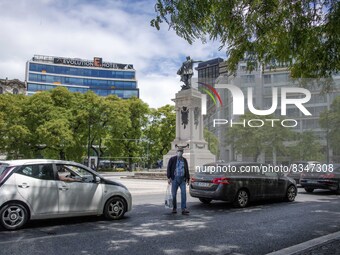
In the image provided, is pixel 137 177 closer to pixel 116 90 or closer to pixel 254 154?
pixel 254 154

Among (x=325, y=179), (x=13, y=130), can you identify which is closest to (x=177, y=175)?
(x=325, y=179)

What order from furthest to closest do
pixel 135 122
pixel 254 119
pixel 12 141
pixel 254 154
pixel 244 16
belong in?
1. pixel 135 122
2. pixel 12 141
3. pixel 254 154
4. pixel 254 119
5. pixel 244 16

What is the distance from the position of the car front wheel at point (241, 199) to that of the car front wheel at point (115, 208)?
3979 millimetres

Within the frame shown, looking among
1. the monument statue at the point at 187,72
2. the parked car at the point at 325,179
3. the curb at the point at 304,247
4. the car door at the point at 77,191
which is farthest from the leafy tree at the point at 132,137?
the curb at the point at 304,247

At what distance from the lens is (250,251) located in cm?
605

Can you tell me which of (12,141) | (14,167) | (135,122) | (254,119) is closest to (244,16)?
(14,167)

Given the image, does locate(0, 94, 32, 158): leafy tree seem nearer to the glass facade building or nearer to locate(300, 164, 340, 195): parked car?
locate(300, 164, 340, 195): parked car

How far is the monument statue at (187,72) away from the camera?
106ft

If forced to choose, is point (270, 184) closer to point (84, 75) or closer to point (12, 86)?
point (12, 86)

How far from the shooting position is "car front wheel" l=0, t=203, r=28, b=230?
299 inches

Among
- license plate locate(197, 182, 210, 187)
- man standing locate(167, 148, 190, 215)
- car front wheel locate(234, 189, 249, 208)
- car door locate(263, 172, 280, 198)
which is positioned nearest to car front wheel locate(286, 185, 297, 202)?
car door locate(263, 172, 280, 198)

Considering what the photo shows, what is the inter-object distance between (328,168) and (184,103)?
1509cm

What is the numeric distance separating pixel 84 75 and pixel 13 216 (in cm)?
11127

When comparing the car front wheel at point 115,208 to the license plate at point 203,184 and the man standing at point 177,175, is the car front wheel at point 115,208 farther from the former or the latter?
the license plate at point 203,184
